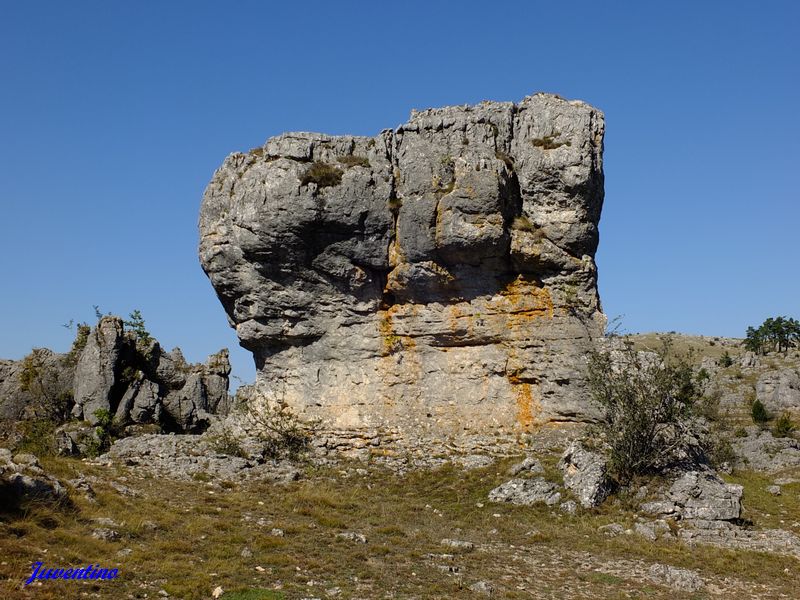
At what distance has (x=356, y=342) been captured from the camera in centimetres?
2845

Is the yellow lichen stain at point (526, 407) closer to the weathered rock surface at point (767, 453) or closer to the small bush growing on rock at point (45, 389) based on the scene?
the weathered rock surface at point (767, 453)

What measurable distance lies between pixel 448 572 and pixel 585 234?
15.5 m

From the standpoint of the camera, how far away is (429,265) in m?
27.5

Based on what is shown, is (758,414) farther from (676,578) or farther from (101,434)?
(101,434)

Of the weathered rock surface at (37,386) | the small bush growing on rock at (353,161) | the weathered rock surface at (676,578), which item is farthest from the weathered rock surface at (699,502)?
the weathered rock surface at (37,386)

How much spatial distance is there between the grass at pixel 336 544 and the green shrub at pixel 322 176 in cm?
1109

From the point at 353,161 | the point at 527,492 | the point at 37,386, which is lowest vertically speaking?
the point at 527,492

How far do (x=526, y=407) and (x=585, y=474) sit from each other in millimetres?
5346

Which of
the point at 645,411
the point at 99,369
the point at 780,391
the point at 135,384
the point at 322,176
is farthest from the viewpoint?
the point at 780,391

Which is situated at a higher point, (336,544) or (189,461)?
(189,461)

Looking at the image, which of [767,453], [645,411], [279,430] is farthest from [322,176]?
[767,453]

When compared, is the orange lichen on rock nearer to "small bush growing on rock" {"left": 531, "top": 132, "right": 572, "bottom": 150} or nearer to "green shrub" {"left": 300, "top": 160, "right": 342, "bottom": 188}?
"small bush growing on rock" {"left": 531, "top": 132, "right": 572, "bottom": 150}

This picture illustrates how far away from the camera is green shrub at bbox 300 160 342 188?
27630 millimetres

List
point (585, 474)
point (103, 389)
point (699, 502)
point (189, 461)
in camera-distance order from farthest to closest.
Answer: point (103, 389) → point (189, 461) → point (585, 474) → point (699, 502)
